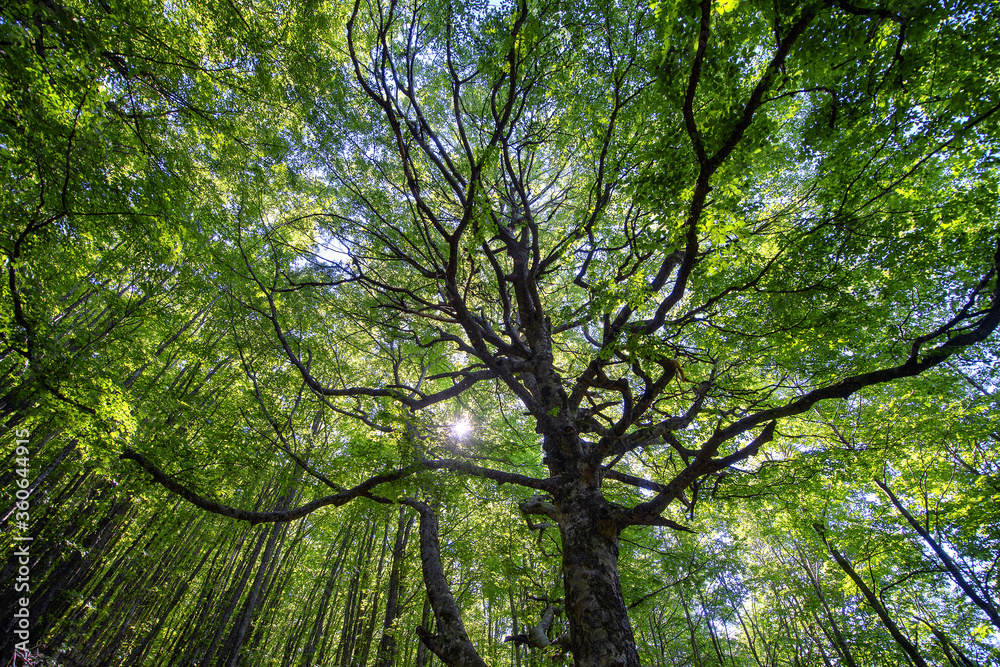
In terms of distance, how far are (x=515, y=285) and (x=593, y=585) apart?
11.0 feet

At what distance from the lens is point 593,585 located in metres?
2.92

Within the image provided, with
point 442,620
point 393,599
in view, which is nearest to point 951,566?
point 442,620

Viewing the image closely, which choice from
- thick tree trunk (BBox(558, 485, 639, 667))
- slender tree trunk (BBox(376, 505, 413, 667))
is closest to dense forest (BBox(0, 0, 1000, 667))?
thick tree trunk (BBox(558, 485, 639, 667))

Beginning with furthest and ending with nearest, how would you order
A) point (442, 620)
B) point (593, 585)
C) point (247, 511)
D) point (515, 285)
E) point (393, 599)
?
point (393, 599) < point (515, 285) < point (247, 511) < point (442, 620) < point (593, 585)

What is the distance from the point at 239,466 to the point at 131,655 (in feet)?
41.6

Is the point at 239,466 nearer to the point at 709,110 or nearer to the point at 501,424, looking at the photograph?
the point at 501,424

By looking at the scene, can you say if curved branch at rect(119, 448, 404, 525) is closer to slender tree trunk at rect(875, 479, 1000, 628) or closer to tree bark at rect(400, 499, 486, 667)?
tree bark at rect(400, 499, 486, 667)

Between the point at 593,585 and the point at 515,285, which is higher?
the point at 515,285

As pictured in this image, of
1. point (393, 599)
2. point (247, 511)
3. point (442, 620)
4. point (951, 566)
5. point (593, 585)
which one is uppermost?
point (951, 566)

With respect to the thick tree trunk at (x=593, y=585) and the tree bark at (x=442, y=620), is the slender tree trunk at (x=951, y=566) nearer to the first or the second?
the thick tree trunk at (x=593, y=585)

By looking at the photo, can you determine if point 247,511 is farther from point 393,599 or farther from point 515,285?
point 393,599

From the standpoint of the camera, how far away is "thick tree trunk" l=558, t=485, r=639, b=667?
2627mm

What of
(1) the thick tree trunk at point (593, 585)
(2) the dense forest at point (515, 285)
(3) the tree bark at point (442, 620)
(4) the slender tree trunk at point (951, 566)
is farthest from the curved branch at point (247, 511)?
(4) the slender tree trunk at point (951, 566)

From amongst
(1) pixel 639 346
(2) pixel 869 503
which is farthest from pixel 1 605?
(2) pixel 869 503
